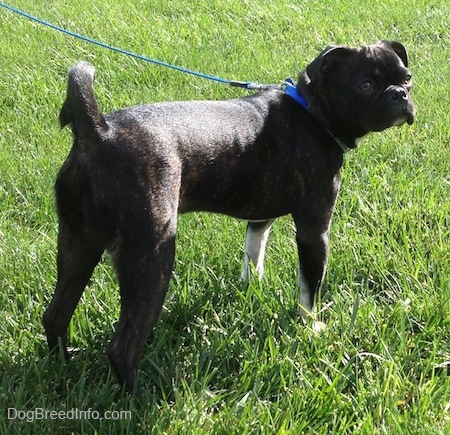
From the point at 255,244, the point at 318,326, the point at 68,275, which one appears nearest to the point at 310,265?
the point at 318,326

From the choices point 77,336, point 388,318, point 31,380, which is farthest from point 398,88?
point 31,380

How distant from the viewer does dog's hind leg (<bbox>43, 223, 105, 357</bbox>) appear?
2.65 meters

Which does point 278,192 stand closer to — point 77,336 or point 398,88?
point 398,88

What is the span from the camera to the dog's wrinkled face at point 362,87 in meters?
2.99

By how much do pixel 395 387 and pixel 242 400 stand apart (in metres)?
0.59

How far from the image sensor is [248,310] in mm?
→ 3209

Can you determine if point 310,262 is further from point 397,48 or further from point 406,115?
point 397,48

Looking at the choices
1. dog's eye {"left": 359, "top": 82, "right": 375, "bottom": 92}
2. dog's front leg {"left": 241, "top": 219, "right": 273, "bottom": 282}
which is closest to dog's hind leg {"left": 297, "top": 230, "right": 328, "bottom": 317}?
dog's front leg {"left": 241, "top": 219, "right": 273, "bottom": 282}

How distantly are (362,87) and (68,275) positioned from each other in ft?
4.73

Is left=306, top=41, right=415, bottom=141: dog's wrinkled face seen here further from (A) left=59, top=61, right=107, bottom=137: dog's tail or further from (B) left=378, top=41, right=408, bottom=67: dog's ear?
(A) left=59, top=61, right=107, bottom=137: dog's tail

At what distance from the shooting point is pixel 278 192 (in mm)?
3072

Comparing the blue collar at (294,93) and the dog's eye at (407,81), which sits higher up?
the dog's eye at (407,81)

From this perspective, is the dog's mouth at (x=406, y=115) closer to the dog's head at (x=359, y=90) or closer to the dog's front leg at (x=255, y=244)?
the dog's head at (x=359, y=90)

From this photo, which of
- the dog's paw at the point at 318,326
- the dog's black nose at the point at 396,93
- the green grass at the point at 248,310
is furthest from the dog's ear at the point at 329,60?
the dog's paw at the point at 318,326
